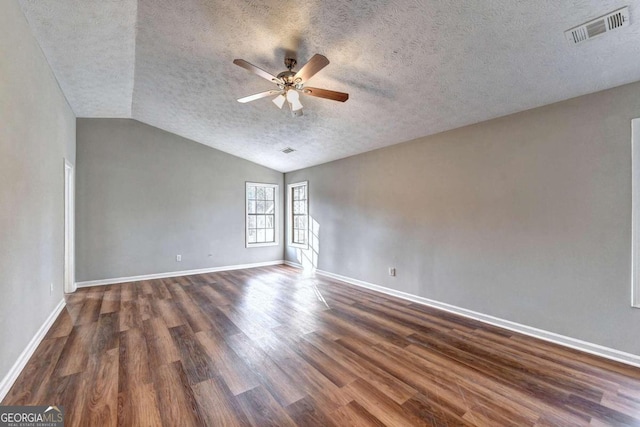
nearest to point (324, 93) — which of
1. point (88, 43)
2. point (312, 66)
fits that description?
point (312, 66)

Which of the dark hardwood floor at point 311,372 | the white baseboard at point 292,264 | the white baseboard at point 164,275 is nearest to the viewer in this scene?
the dark hardwood floor at point 311,372

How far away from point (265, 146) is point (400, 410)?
4.74m

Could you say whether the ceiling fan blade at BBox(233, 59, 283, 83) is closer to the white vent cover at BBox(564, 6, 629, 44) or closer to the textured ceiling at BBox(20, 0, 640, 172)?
the textured ceiling at BBox(20, 0, 640, 172)

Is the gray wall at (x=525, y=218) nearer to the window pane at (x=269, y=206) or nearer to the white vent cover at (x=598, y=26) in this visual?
the white vent cover at (x=598, y=26)

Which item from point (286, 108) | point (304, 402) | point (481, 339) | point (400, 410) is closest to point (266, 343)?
point (304, 402)

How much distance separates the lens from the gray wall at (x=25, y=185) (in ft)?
6.51

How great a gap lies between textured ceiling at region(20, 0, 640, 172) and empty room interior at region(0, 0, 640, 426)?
0.07 ft

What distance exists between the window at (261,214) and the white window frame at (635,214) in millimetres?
6101

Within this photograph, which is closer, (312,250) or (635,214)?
(635,214)

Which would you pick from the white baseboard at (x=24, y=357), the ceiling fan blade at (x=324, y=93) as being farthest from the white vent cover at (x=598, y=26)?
the white baseboard at (x=24, y=357)

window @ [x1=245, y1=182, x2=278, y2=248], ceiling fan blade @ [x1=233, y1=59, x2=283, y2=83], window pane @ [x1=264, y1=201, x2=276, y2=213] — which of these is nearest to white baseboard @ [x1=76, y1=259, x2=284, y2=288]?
window @ [x1=245, y1=182, x2=278, y2=248]

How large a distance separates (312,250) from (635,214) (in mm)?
4858

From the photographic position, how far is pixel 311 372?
2.20m

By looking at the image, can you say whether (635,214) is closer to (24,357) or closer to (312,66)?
(312,66)
